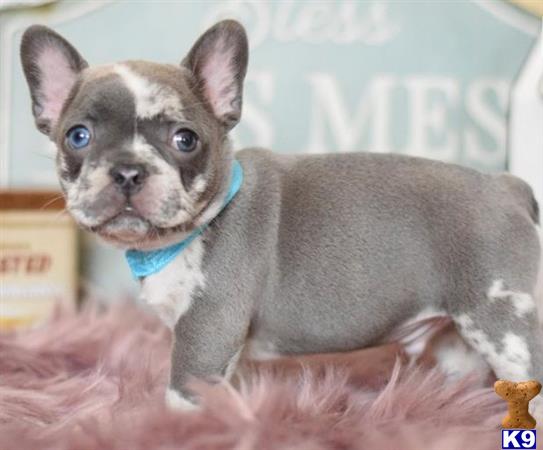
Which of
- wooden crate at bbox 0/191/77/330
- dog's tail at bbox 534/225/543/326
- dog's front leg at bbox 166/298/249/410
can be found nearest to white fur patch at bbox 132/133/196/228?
dog's front leg at bbox 166/298/249/410

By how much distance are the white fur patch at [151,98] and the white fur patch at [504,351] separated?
0.54 metres

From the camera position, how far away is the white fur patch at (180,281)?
1.12 m

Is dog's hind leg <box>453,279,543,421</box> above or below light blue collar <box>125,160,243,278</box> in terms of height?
below

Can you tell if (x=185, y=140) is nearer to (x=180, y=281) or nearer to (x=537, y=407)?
(x=180, y=281)

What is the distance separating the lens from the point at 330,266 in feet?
3.83

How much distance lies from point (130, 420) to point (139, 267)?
0.77ft

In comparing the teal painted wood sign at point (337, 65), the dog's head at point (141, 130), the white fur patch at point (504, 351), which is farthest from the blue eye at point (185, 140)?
the teal painted wood sign at point (337, 65)

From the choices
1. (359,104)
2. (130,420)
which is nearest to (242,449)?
(130,420)

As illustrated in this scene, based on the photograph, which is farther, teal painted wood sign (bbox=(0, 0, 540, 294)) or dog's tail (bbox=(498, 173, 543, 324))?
teal painted wood sign (bbox=(0, 0, 540, 294))

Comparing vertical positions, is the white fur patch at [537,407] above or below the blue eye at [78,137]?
below

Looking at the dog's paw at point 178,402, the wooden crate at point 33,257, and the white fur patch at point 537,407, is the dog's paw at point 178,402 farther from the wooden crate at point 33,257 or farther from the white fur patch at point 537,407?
the wooden crate at point 33,257

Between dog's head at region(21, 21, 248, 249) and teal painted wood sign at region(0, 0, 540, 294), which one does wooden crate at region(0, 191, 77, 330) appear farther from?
dog's head at region(21, 21, 248, 249)

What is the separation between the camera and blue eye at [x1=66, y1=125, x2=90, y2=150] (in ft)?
3.46

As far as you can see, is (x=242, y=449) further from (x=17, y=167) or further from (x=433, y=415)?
(x=17, y=167)
